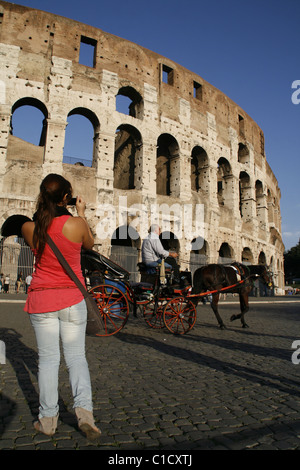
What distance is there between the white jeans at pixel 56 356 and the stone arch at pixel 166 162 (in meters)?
16.7

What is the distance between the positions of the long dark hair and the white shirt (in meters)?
4.09

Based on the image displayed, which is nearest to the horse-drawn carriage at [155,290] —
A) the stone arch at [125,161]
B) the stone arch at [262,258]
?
the stone arch at [125,161]

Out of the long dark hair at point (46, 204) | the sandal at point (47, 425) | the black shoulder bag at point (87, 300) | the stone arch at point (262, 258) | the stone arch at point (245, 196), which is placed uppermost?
the stone arch at point (245, 196)

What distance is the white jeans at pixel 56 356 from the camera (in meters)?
1.99

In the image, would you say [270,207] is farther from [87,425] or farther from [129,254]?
[87,425]

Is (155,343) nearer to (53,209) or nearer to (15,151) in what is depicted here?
(53,209)

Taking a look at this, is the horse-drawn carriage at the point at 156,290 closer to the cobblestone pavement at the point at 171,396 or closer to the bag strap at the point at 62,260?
the cobblestone pavement at the point at 171,396

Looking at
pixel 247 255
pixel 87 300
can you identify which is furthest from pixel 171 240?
pixel 87 300

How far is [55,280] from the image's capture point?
2.08 metres

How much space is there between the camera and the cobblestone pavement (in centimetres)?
194

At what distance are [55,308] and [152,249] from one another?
4396mm

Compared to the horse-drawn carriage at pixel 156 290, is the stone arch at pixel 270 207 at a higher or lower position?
higher

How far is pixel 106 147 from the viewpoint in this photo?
15844 mm
